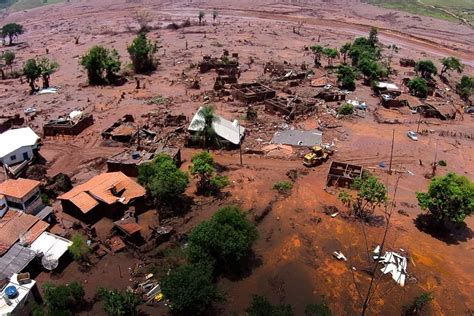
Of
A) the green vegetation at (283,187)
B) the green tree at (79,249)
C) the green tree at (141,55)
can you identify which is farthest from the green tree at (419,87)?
the green tree at (79,249)

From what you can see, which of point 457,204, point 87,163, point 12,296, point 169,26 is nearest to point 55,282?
point 12,296

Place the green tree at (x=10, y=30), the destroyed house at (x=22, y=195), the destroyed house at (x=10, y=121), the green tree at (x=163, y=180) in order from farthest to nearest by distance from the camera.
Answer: the green tree at (x=10, y=30) → the destroyed house at (x=10, y=121) → the green tree at (x=163, y=180) → the destroyed house at (x=22, y=195)

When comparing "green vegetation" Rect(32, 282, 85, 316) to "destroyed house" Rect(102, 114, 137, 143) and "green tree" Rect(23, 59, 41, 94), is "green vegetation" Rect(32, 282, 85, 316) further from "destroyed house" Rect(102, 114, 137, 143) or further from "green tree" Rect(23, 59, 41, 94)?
"green tree" Rect(23, 59, 41, 94)

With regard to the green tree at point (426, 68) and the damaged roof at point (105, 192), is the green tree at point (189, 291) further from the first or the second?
the green tree at point (426, 68)

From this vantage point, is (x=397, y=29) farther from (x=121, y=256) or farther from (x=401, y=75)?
(x=121, y=256)

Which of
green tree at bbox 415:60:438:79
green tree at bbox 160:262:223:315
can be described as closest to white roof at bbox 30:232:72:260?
green tree at bbox 160:262:223:315

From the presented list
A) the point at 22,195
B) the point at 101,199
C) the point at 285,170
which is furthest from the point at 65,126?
the point at 285,170
